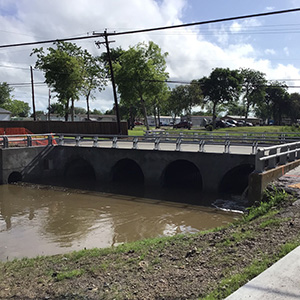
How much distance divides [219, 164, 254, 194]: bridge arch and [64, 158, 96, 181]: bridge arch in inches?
380

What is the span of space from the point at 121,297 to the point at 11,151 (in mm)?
19386

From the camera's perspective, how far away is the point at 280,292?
417cm

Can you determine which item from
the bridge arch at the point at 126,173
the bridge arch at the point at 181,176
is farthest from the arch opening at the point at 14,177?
the bridge arch at the point at 181,176

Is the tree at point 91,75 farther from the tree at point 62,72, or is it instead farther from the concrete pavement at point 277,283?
the concrete pavement at point 277,283

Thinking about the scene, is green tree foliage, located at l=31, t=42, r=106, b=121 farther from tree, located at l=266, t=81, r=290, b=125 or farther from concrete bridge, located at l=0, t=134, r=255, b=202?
tree, located at l=266, t=81, r=290, b=125

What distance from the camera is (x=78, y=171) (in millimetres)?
26562

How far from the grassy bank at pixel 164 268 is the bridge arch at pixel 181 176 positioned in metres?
13.9

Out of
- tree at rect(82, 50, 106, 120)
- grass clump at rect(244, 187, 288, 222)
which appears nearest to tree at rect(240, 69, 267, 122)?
tree at rect(82, 50, 106, 120)

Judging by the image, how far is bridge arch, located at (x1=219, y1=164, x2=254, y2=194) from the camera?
1934 cm

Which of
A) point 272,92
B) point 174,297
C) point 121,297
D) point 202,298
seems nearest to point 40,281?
point 121,297

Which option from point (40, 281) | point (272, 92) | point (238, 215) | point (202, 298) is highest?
point (272, 92)

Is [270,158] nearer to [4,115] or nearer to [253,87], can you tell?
[4,115]

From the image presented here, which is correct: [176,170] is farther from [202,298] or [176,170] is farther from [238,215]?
[202,298]

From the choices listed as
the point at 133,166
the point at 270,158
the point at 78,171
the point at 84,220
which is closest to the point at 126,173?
the point at 133,166
